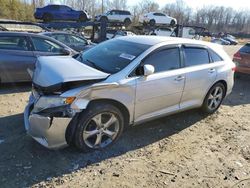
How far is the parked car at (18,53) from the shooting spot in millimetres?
6781

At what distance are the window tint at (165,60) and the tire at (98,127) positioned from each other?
3.15 ft

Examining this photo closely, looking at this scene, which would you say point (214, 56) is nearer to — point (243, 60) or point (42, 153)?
point (42, 153)

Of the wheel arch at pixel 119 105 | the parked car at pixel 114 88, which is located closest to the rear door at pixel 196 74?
the parked car at pixel 114 88

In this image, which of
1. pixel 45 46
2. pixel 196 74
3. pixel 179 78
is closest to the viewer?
pixel 179 78

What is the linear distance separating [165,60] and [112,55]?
0.87 metres

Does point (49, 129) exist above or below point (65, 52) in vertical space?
below

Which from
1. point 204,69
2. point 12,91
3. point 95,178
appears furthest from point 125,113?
point 12,91

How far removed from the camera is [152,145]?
4422 mm

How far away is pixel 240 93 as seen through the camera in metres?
8.24

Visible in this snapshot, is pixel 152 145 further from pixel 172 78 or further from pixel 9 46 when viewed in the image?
pixel 9 46

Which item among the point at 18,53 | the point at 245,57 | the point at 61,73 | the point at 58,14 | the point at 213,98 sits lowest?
the point at 213,98

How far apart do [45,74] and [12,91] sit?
3380 millimetres

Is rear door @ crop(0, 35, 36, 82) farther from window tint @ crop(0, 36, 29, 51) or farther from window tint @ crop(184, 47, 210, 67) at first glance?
window tint @ crop(184, 47, 210, 67)

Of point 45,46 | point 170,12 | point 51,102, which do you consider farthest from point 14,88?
point 170,12
